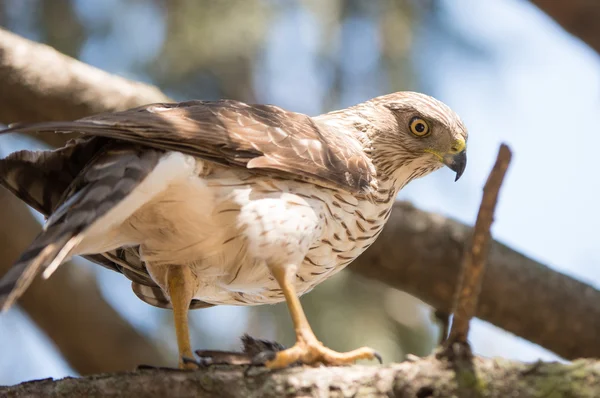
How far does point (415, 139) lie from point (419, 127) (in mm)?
69

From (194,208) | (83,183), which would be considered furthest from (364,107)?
(83,183)

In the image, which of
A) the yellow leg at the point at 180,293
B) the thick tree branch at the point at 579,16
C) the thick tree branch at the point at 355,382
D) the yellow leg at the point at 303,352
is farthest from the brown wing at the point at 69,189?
the thick tree branch at the point at 579,16

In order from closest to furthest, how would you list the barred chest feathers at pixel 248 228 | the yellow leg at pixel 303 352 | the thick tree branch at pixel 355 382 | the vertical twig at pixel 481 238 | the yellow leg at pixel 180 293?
the vertical twig at pixel 481 238
the thick tree branch at pixel 355 382
the yellow leg at pixel 303 352
the barred chest feathers at pixel 248 228
the yellow leg at pixel 180 293

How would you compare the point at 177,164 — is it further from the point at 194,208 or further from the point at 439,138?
the point at 439,138

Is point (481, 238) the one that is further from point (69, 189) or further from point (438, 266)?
point (438, 266)

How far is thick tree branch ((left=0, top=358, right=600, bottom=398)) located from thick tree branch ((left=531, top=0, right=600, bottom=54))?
4186mm

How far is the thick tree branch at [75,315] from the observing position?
629 centimetres

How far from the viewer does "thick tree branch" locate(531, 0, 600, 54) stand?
6148 millimetres

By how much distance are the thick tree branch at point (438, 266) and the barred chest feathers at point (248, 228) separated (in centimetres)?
162

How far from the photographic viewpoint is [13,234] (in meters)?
6.24

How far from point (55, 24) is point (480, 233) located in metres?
5.57

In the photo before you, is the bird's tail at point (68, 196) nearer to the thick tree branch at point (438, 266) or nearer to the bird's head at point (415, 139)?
the bird's head at point (415, 139)

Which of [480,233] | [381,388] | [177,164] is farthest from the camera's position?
[177,164]

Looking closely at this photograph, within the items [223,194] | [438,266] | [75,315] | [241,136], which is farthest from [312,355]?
[75,315]
